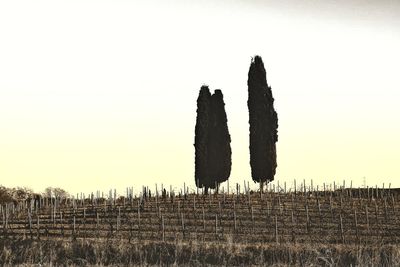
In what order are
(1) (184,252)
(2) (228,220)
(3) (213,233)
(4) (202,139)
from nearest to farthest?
1. (1) (184,252)
2. (3) (213,233)
3. (2) (228,220)
4. (4) (202,139)

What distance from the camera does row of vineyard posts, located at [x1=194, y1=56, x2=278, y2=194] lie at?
55.6 metres

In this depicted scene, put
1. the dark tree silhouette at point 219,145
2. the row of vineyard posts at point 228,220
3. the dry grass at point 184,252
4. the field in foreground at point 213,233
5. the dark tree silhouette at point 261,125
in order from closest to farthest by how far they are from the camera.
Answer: the dry grass at point 184,252
the field in foreground at point 213,233
the row of vineyard posts at point 228,220
the dark tree silhouette at point 261,125
the dark tree silhouette at point 219,145

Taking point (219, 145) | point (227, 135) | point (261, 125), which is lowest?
point (219, 145)

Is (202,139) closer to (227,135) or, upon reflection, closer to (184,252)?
(227,135)

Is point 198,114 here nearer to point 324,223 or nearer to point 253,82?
point 253,82

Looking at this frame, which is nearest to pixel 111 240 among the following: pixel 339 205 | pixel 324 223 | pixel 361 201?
pixel 324 223

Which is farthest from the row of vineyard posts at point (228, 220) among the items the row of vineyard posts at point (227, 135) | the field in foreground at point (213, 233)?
the row of vineyard posts at point (227, 135)

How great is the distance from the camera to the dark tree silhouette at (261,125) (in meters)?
55.5

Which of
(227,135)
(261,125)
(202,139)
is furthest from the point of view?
(227,135)

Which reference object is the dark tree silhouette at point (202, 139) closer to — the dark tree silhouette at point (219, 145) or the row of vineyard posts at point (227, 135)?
the row of vineyard posts at point (227, 135)

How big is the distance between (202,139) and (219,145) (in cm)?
141

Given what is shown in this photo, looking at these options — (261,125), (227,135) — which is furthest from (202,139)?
(261,125)

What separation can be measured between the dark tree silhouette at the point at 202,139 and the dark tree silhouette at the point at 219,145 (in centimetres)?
35

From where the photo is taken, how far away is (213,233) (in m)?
37.8
